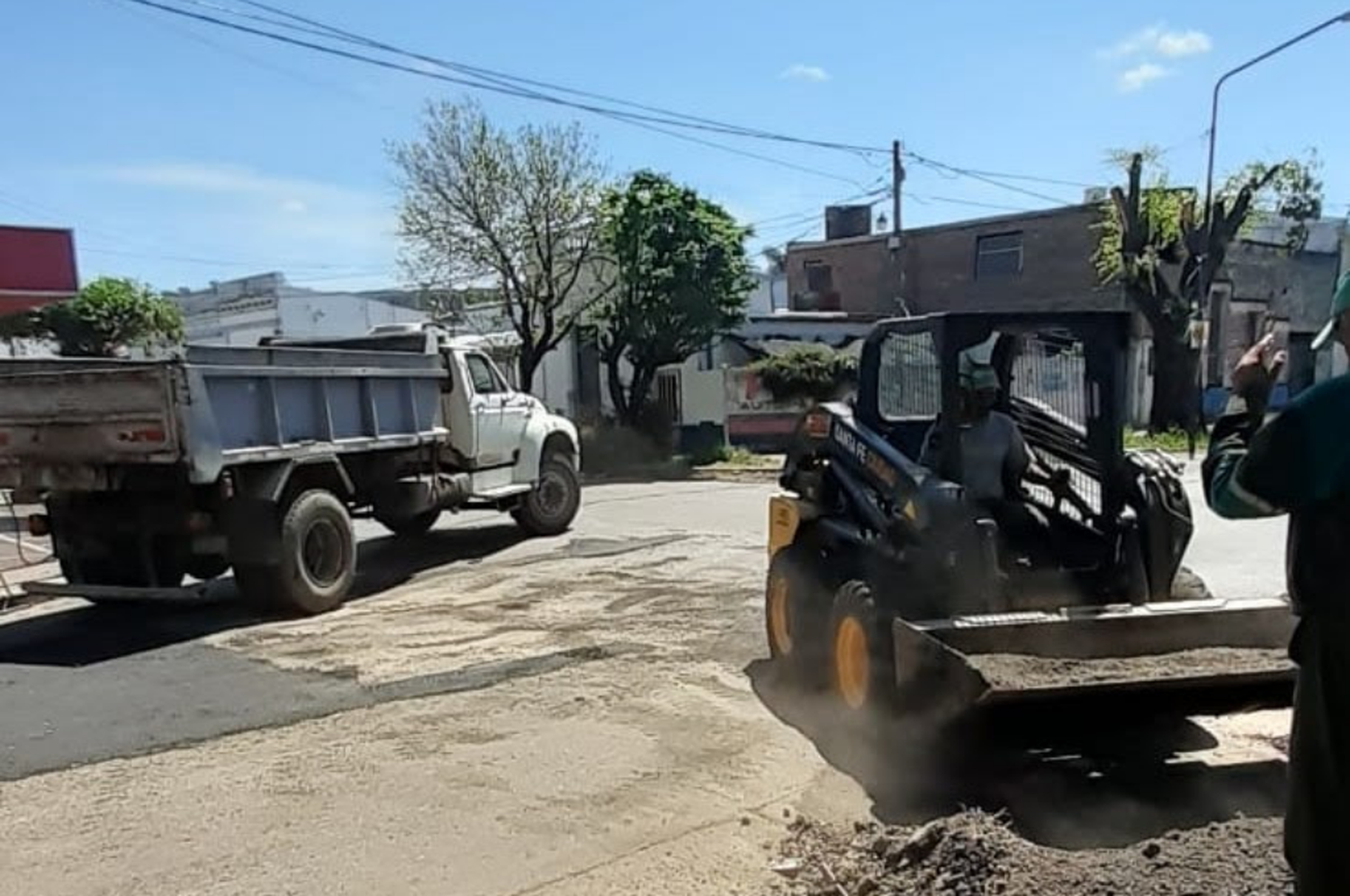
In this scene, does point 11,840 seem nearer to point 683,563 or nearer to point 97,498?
point 97,498

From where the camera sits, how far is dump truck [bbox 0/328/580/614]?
849 centimetres

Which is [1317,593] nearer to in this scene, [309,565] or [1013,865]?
[1013,865]

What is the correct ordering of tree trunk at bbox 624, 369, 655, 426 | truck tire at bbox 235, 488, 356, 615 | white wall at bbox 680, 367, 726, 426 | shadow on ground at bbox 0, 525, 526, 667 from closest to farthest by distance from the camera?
shadow on ground at bbox 0, 525, 526, 667
truck tire at bbox 235, 488, 356, 615
tree trunk at bbox 624, 369, 655, 426
white wall at bbox 680, 367, 726, 426

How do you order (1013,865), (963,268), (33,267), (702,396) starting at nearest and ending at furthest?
(1013,865)
(33,267)
(702,396)
(963,268)

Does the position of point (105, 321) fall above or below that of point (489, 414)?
above

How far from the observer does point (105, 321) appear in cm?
2416

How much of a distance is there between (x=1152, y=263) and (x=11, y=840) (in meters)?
24.2

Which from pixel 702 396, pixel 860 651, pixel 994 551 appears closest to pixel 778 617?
pixel 860 651

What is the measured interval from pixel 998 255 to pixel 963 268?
1.16 m

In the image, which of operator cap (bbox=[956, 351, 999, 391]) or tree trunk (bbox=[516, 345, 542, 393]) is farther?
tree trunk (bbox=[516, 345, 542, 393])

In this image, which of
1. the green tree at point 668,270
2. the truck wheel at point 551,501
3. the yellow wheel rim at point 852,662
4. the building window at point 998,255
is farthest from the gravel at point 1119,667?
the building window at point 998,255

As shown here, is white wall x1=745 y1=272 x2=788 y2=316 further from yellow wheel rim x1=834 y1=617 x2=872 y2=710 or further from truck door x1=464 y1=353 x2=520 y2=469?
yellow wheel rim x1=834 y1=617 x2=872 y2=710

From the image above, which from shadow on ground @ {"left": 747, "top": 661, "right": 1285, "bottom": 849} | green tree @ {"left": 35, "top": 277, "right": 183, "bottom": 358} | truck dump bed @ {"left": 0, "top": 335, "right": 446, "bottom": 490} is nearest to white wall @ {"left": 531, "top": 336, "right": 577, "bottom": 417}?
green tree @ {"left": 35, "top": 277, "right": 183, "bottom": 358}

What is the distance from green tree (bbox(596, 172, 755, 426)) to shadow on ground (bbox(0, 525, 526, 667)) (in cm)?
1229
